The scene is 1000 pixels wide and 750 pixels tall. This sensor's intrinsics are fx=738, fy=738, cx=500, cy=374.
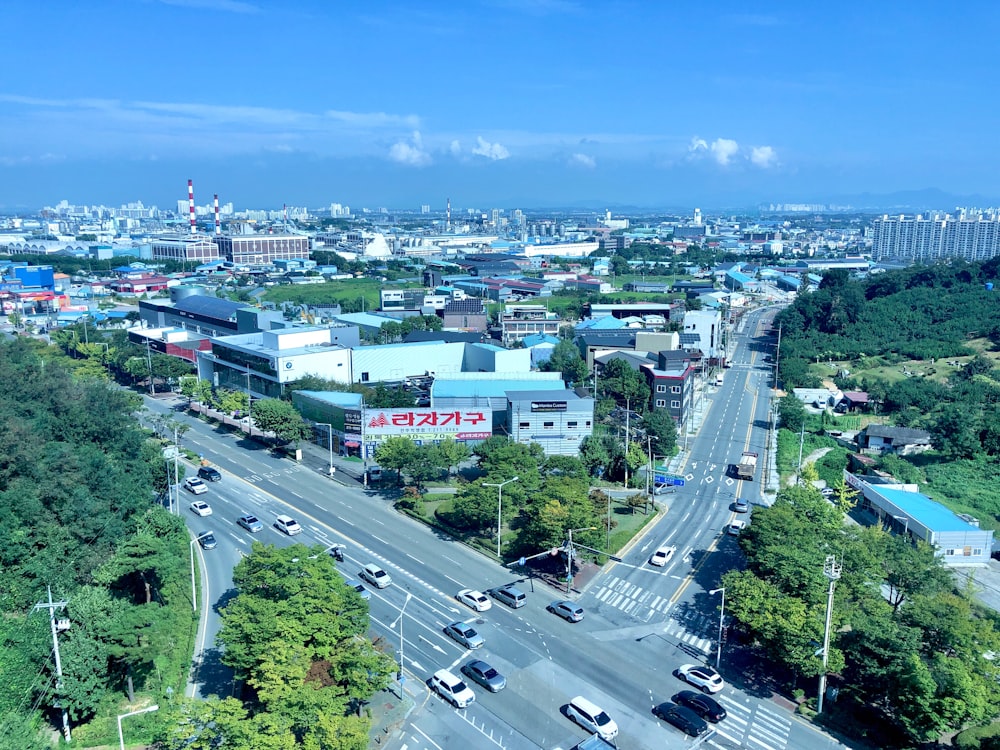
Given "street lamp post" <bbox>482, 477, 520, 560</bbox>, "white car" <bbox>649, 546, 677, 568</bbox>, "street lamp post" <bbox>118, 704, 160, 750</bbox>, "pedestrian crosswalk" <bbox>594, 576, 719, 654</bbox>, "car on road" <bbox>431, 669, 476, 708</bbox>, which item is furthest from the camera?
"street lamp post" <bbox>482, 477, 520, 560</bbox>

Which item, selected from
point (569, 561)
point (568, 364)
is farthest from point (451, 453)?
point (568, 364)

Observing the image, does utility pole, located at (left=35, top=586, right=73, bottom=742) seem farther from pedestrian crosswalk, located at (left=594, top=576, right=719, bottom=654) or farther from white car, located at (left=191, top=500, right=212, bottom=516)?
pedestrian crosswalk, located at (left=594, top=576, right=719, bottom=654)

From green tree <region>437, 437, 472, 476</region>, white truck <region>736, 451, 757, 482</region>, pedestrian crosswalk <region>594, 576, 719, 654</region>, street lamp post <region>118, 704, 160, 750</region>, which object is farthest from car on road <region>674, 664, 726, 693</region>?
white truck <region>736, 451, 757, 482</region>

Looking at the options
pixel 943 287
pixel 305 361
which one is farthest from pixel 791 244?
pixel 305 361

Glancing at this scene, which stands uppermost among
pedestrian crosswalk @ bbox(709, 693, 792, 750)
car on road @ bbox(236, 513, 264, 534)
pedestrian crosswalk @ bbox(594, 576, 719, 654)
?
car on road @ bbox(236, 513, 264, 534)

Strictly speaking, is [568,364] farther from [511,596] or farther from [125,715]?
[125,715]

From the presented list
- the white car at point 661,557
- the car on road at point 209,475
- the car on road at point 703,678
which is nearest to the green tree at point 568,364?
the white car at point 661,557

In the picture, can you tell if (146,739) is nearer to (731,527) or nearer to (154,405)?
(731,527)
